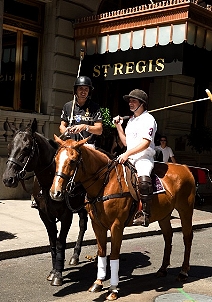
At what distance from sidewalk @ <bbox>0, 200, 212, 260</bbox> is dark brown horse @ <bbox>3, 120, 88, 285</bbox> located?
154 cm

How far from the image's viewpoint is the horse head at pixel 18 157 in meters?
5.50

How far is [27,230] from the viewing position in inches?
349

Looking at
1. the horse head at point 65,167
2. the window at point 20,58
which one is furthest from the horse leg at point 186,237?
the window at point 20,58

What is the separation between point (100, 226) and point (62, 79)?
907cm

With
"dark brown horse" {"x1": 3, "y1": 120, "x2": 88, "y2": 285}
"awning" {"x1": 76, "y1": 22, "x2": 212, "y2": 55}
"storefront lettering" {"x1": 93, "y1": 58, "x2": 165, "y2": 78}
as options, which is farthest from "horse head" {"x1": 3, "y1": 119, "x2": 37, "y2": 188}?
"storefront lettering" {"x1": 93, "y1": 58, "x2": 165, "y2": 78}

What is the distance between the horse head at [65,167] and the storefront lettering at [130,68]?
740cm

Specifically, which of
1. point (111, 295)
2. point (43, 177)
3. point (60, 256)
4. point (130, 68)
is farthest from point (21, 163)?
point (130, 68)

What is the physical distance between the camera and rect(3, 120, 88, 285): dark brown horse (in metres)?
5.52

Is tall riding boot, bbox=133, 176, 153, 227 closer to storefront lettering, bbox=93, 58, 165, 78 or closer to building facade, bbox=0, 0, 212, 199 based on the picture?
building facade, bbox=0, 0, 212, 199

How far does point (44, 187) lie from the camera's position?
5906 millimetres

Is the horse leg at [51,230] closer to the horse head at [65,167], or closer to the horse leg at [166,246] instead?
the horse head at [65,167]

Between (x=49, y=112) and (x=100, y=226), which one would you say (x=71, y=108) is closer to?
(x=100, y=226)

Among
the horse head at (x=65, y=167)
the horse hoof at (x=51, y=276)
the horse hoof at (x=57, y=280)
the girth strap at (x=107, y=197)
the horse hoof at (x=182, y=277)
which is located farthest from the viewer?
the horse hoof at (x=182, y=277)

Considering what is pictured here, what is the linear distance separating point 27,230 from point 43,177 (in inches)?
131
